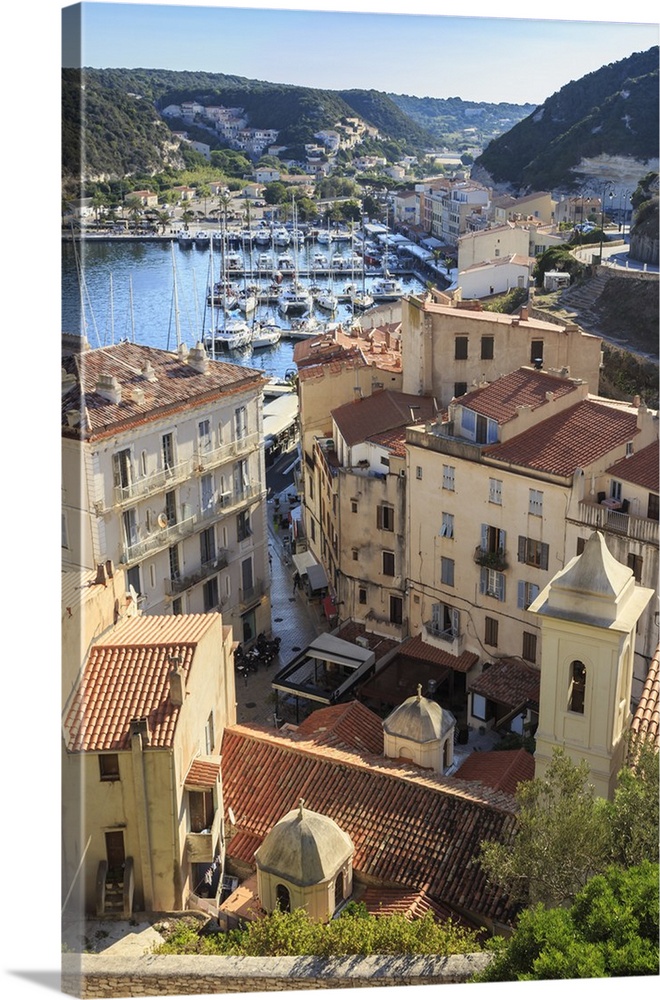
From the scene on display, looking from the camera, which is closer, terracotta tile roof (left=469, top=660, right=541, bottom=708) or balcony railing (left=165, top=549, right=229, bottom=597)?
terracotta tile roof (left=469, top=660, right=541, bottom=708)

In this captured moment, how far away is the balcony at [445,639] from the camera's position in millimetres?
16875

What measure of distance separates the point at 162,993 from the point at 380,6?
21.1 feet

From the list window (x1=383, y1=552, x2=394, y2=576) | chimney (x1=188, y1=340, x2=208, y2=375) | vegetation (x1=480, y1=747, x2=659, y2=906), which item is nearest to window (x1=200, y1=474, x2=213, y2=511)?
chimney (x1=188, y1=340, x2=208, y2=375)

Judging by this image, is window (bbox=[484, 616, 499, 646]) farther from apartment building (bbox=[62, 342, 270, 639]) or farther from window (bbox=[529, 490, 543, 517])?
apartment building (bbox=[62, 342, 270, 639])

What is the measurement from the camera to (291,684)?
1628cm

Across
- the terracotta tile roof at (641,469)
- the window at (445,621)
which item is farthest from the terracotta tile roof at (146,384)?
the terracotta tile roof at (641,469)

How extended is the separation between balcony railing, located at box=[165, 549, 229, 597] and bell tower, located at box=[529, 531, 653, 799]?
7.83m

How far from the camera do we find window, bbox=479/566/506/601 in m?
16.1

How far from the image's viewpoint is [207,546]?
57.0 feet

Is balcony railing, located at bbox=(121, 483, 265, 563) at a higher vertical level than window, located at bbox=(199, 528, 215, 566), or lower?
higher

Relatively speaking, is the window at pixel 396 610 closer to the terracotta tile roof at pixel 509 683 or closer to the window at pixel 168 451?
the terracotta tile roof at pixel 509 683

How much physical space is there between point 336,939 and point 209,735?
10.9 ft

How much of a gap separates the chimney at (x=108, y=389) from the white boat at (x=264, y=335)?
29.0 meters

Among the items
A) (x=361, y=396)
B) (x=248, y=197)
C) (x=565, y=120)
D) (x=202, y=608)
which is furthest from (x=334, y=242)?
(x=202, y=608)
